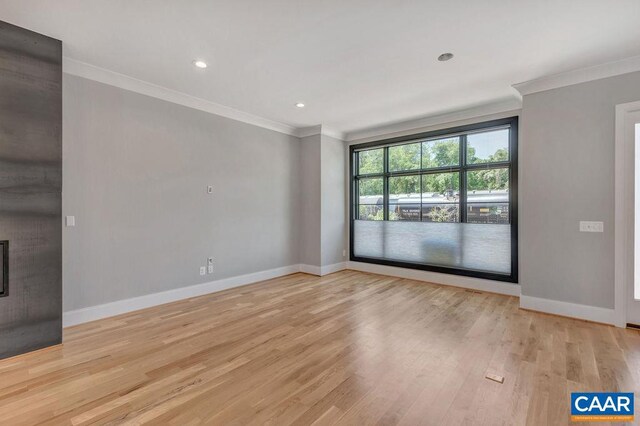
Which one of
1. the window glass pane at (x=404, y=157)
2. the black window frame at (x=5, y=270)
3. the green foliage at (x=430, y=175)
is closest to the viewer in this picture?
the black window frame at (x=5, y=270)

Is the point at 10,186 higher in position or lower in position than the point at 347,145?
lower

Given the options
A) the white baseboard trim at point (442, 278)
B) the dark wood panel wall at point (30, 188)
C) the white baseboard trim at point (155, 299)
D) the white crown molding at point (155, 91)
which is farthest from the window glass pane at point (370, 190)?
the dark wood panel wall at point (30, 188)

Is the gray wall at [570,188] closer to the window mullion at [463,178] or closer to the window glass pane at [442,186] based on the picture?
the window mullion at [463,178]

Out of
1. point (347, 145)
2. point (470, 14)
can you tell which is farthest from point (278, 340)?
point (347, 145)

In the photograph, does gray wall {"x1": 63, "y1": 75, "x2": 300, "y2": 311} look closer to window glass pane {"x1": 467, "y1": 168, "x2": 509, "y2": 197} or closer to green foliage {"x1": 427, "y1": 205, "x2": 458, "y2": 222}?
green foliage {"x1": 427, "y1": 205, "x2": 458, "y2": 222}

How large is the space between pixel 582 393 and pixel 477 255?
111 inches

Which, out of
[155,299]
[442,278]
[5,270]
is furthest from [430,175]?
[5,270]

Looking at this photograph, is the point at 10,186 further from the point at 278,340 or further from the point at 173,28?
the point at 278,340

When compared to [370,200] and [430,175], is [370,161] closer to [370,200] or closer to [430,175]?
[370,200]

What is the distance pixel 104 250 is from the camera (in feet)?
11.1

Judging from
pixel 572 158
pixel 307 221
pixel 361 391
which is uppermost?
pixel 572 158

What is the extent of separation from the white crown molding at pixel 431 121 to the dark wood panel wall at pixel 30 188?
181 inches

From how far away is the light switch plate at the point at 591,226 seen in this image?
3242mm

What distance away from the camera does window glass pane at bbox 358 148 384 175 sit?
19.1 ft
